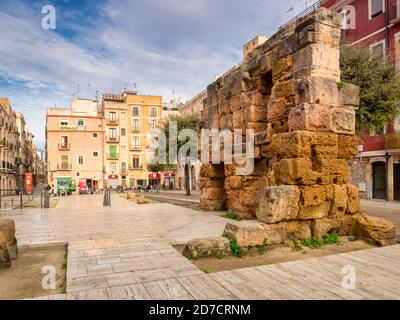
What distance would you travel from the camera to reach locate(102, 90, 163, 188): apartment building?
44938mm

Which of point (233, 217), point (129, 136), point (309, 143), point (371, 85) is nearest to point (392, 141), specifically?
point (371, 85)

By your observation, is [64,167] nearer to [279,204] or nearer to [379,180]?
[379,180]

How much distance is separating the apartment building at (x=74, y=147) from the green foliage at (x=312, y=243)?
131 feet

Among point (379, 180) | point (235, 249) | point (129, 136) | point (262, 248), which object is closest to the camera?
point (235, 249)

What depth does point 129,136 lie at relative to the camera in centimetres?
4631

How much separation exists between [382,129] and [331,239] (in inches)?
612

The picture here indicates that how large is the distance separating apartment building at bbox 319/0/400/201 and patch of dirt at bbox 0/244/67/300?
60.3 ft

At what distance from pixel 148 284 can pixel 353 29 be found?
22.9m

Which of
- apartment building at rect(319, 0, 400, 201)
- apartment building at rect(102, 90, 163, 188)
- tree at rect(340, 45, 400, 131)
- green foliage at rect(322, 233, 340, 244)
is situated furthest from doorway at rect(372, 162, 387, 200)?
apartment building at rect(102, 90, 163, 188)

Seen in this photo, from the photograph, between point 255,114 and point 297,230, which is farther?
point 255,114

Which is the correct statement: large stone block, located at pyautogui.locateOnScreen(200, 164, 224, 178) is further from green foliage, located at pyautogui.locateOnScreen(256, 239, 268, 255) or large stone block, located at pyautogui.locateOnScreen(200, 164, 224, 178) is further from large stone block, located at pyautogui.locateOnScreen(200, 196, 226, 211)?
green foliage, located at pyautogui.locateOnScreen(256, 239, 268, 255)

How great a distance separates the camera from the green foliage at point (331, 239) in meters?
6.69

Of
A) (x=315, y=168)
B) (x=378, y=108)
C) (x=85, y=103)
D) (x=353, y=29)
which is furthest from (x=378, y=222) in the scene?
(x=85, y=103)

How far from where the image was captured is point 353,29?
70.7 feet
